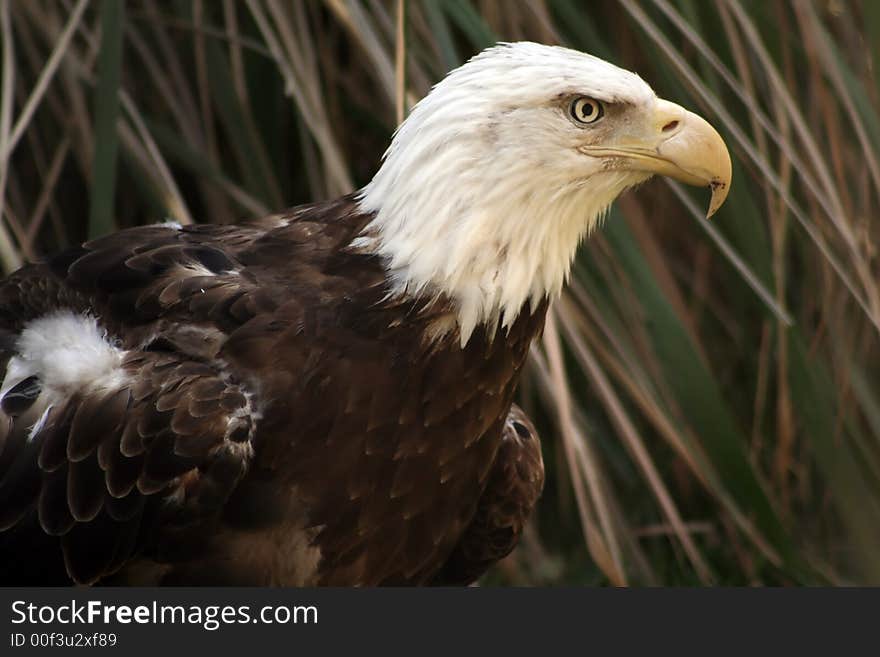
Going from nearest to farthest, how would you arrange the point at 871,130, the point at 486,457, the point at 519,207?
1. the point at 519,207
2. the point at 486,457
3. the point at 871,130

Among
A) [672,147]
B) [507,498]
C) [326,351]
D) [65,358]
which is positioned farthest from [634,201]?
[65,358]

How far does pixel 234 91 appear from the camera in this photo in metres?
4.36

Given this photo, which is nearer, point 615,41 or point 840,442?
point 840,442

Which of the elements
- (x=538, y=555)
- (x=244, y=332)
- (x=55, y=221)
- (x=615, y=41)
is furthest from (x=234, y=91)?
(x=538, y=555)

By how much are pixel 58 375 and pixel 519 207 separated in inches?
41.0

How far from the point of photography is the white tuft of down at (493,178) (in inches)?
119

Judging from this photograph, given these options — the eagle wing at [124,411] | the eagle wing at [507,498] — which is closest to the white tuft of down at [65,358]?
the eagle wing at [124,411]

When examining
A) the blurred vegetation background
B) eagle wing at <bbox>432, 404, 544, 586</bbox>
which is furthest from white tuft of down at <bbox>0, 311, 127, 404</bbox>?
eagle wing at <bbox>432, 404, 544, 586</bbox>

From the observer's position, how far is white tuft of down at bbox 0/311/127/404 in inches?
121

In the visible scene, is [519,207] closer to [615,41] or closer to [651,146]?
[651,146]

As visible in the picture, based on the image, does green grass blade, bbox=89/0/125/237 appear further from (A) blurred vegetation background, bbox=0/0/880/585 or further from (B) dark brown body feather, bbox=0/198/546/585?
(B) dark brown body feather, bbox=0/198/546/585

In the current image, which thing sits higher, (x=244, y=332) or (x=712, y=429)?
(x=244, y=332)

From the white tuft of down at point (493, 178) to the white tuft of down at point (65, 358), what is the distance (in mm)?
609

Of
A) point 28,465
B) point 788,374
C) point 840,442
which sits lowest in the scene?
point 840,442
